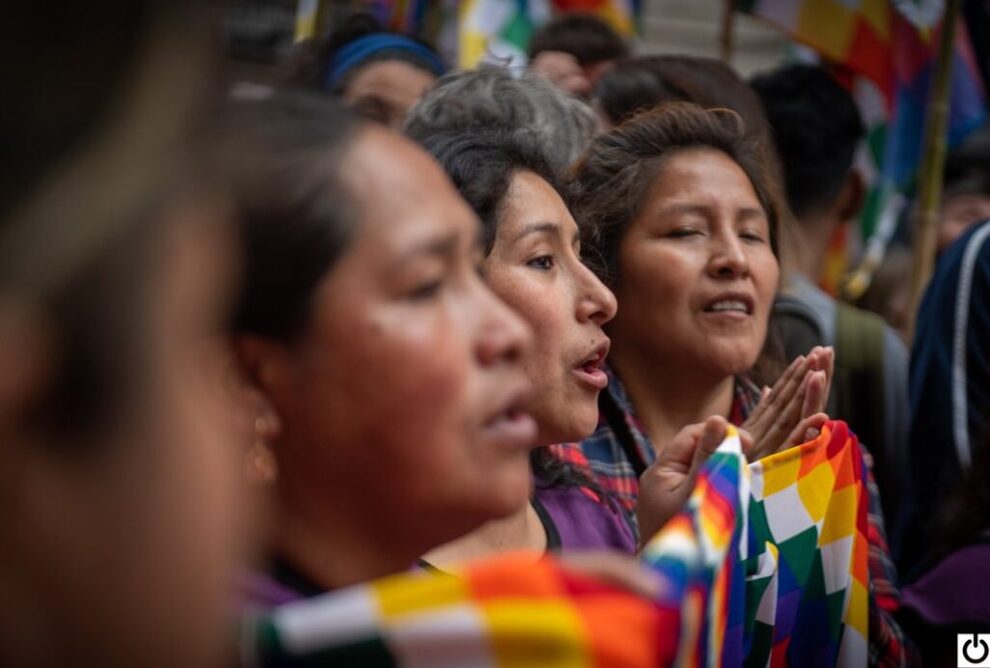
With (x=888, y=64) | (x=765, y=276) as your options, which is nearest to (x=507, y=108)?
(x=765, y=276)

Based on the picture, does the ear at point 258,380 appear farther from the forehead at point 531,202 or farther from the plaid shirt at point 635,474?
the plaid shirt at point 635,474

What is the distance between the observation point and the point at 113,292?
0.77 metres

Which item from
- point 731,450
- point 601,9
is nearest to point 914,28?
point 601,9

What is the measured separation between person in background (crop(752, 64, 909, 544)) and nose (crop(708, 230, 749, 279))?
588 mm

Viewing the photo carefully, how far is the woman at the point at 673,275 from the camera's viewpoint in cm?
246

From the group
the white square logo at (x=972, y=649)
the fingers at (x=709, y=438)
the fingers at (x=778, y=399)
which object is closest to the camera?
the fingers at (x=709, y=438)

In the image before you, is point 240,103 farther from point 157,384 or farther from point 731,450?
point 731,450

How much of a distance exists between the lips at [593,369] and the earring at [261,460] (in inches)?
31.2

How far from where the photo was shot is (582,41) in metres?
4.41

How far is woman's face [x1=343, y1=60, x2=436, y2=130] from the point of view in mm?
3859

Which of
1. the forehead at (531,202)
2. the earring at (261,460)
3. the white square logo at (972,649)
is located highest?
the forehead at (531,202)

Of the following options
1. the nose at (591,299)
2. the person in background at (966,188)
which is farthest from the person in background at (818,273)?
the nose at (591,299)

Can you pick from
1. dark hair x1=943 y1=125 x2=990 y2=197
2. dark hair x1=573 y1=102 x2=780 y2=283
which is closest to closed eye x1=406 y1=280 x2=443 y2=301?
dark hair x1=573 y1=102 x2=780 y2=283

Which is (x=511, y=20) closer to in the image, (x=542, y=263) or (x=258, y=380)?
(x=542, y=263)
